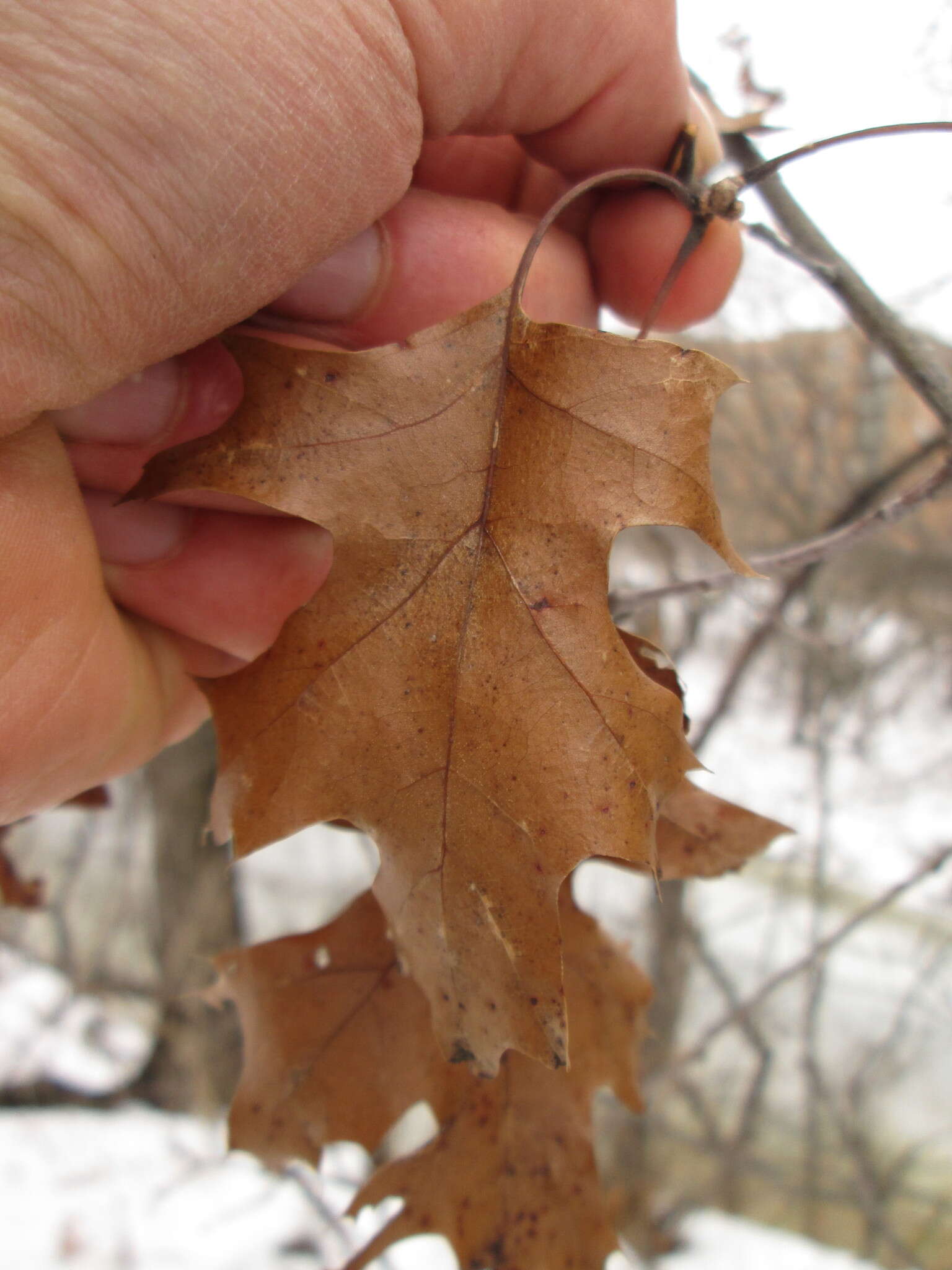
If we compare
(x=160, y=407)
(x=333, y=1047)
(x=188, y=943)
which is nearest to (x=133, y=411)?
(x=160, y=407)

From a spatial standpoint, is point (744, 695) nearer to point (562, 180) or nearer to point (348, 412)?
point (562, 180)

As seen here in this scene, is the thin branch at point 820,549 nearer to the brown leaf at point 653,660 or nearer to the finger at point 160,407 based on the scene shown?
the brown leaf at point 653,660

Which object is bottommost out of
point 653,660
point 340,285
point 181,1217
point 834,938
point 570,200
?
point 181,1217

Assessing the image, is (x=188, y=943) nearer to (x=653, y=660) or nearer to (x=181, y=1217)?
(x=181, y=1217)

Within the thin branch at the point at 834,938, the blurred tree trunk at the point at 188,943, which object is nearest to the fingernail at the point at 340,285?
the thin branch at the point at 834,938

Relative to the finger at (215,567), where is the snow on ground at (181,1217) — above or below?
below

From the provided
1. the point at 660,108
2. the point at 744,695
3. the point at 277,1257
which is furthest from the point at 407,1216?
the point at 744,695

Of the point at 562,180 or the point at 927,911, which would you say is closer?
the point at 562,180
